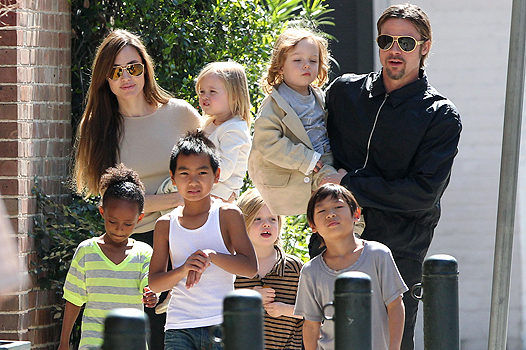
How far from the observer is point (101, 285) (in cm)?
363

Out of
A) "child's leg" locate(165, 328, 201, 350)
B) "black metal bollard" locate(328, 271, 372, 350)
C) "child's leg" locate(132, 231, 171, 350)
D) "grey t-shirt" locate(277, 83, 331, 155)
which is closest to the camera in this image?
"black metal bollard" locate(328, 271, 372, 350)

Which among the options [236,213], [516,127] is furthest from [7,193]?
[516,127]

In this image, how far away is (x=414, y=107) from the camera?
3666mm

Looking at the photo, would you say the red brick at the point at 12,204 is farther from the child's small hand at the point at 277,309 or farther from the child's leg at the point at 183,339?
the child's leg at the point at 183,339

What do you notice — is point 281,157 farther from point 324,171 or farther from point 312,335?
point 312,335

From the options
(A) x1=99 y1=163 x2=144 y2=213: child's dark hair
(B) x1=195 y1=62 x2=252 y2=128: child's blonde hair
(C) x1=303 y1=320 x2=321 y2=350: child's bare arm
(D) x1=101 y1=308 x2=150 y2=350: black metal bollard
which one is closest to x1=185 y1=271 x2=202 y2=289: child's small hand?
(C) x1=303 y1=320 x2=321 y2=350: child's bare arm

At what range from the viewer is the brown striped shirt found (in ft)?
13.9

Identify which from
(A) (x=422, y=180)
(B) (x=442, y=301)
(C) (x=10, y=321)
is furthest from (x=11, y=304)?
(B) (x=442, y=301)

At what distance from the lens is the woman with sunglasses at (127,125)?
4148 mm

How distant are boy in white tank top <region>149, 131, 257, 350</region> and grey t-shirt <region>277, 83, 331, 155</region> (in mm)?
634

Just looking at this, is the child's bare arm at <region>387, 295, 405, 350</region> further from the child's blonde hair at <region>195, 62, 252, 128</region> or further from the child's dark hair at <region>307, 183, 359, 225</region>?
the child's blonde hair at <region>195, 62, 252, 128</region>

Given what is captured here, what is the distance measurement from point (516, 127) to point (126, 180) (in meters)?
1.76

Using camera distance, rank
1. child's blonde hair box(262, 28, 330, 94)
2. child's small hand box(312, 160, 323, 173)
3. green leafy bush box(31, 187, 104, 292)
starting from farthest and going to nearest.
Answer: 1. green leafy bush box(31, 187, 104, 292)
2. child's blonde hair box(262, 28, 330, 94)
3. child's small hand box(312, 160, 323, 173)

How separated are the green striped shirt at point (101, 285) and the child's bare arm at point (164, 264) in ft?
0.92
